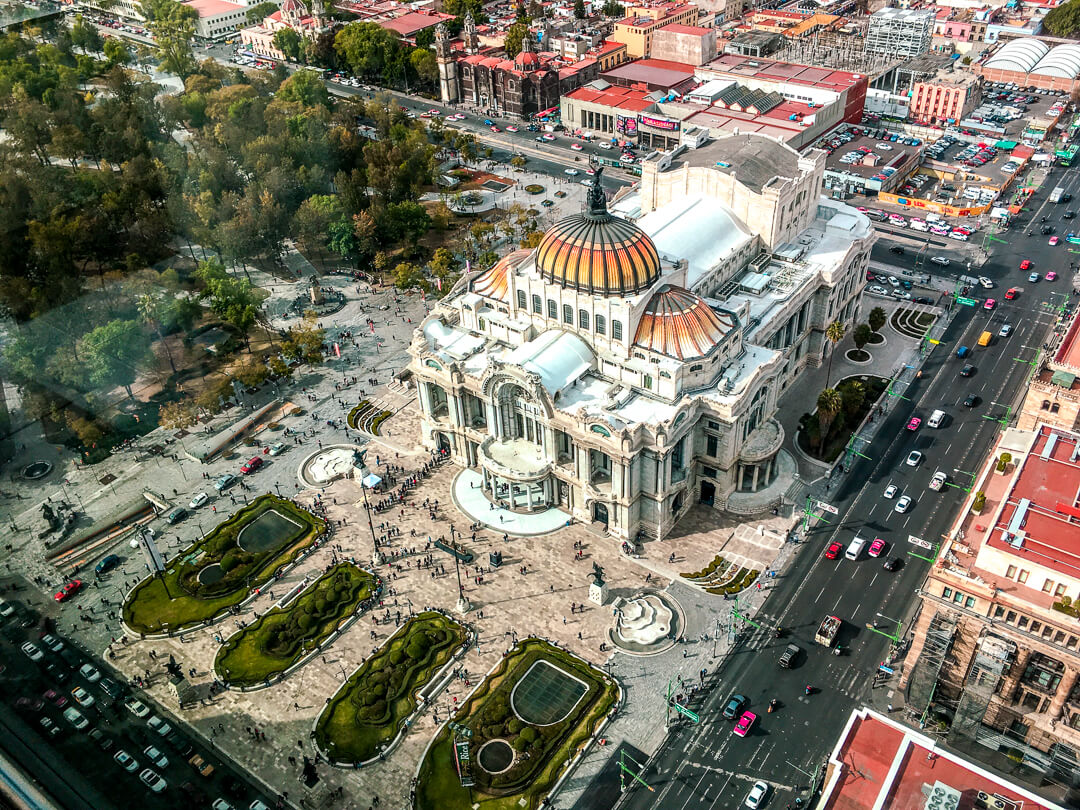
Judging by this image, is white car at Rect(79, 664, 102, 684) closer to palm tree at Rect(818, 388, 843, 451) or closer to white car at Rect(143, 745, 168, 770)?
white car at Rect(143, 745, 168, 770)

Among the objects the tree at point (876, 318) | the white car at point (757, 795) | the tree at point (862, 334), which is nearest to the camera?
the white car at point (757, 795)

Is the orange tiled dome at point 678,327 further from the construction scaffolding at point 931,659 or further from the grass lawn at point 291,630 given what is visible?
the grass lawn at point 291,630

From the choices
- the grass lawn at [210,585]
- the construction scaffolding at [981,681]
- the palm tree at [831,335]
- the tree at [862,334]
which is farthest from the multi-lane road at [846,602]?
the grass lawn at [210,585]

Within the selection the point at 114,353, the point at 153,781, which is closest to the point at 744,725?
the point at 153,781

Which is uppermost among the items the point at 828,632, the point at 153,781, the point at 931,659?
the point at 931,659

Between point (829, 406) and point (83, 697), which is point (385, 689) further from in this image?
point (829, 406)
